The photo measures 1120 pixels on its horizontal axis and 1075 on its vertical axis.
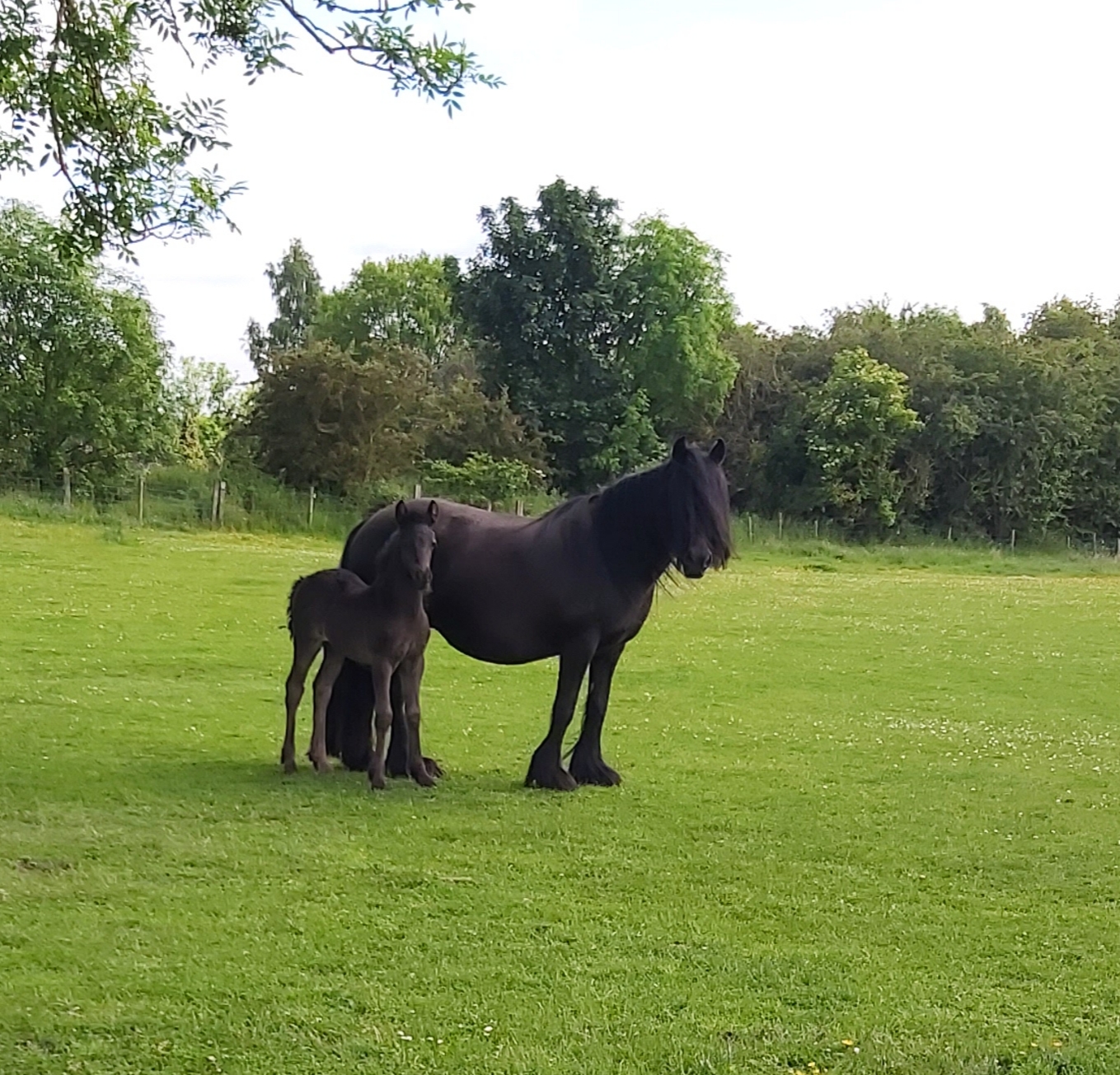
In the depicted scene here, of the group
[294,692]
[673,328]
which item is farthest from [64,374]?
[294,692]

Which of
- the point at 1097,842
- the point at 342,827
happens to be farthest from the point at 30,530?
the point at 1097,842

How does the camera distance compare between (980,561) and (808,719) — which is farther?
(980,561)

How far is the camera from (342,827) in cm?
729

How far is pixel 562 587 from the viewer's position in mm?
8766

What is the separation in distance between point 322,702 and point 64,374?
27.9 metres

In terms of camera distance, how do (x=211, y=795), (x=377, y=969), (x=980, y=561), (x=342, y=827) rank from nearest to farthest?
1. (x=377, y=969)
2. (x=342, y=827)
3. (x=211, y=795)
4. (x=980, y=561)

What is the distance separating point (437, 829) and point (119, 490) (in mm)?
27943

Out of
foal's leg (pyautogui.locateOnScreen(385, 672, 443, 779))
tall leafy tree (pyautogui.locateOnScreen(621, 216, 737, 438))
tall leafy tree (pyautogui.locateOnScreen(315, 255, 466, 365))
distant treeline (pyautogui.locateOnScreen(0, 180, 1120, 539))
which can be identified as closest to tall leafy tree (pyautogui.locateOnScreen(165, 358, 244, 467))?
distant treeline (pyautogui.locateOnScreen(0, 180, 1120, 539))

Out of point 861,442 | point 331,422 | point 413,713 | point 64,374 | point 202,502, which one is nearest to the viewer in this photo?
point 413,713

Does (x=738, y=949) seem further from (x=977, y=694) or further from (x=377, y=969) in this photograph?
(x=977, y=694)

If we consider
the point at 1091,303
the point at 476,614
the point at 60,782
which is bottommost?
the point at 60,782

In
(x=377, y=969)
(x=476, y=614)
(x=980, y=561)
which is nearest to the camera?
(x=377, y=969)

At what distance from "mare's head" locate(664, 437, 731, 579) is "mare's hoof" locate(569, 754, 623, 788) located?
Answer: 4.77ft

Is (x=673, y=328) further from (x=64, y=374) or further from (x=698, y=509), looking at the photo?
(x=698, y=509)
